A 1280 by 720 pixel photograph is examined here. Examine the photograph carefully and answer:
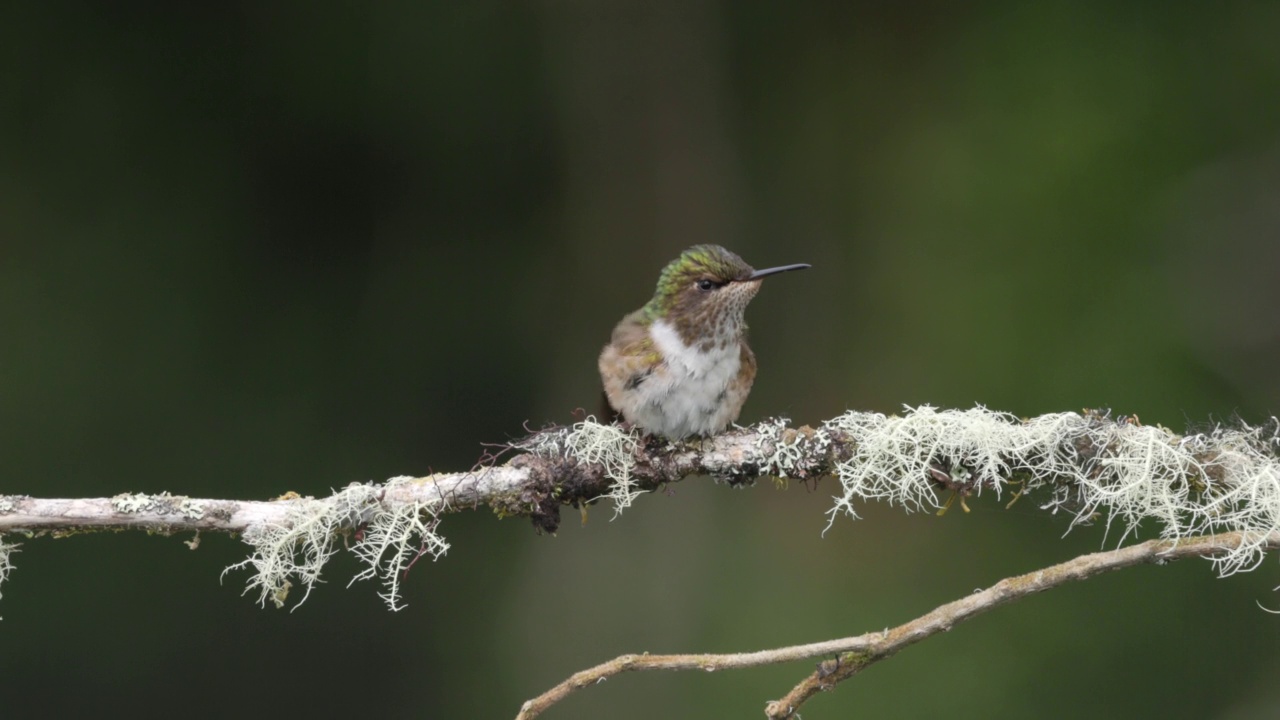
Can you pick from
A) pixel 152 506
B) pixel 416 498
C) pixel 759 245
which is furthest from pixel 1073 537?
pixel 152 506

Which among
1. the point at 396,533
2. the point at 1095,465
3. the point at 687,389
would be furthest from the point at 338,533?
the point at 1095,465

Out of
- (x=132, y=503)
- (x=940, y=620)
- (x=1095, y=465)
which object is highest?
(x=132, y=503)

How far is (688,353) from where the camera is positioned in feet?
7.72

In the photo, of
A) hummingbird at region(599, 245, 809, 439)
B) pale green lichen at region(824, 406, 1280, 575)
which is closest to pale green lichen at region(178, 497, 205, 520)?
hummingbird at region(599, 245, 809, 439)

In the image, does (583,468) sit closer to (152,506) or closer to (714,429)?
(714,429)

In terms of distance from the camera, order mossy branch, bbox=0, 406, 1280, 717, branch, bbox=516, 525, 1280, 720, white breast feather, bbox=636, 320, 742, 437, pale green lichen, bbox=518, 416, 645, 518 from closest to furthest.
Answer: branch, bbox=516, 525, 1280, 720, mossy branch, bbox=0, 406, 1280, 717, pale green lichen, bbox=518, 416, 645, 518, white breast feather, bbox=636, 320, 742, 437

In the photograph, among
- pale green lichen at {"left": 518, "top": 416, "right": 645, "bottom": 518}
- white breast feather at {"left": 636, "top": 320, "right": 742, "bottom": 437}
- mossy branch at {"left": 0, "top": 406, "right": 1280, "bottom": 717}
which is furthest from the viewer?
white breast feather at {"left": 636, "top": 320, "right": 742, "bottom": 437}

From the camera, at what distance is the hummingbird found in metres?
2.23

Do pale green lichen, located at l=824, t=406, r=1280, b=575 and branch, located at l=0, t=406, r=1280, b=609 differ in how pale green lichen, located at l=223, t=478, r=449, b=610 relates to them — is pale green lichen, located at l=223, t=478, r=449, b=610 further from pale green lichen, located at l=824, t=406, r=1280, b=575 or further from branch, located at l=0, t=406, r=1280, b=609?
pale green lichen, located at l=824, t=406, r=1280, b=575

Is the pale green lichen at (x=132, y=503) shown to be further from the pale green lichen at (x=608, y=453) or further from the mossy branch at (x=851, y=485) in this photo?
the pale green lichen at (x=608, y=453)

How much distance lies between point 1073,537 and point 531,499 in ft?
8.00

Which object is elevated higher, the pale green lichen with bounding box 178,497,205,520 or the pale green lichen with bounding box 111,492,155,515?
the pale green lichen with bounding box 111,492,155,515

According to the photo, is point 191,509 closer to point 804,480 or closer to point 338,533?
point 338,533

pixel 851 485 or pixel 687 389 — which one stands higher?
pixel 687 389
